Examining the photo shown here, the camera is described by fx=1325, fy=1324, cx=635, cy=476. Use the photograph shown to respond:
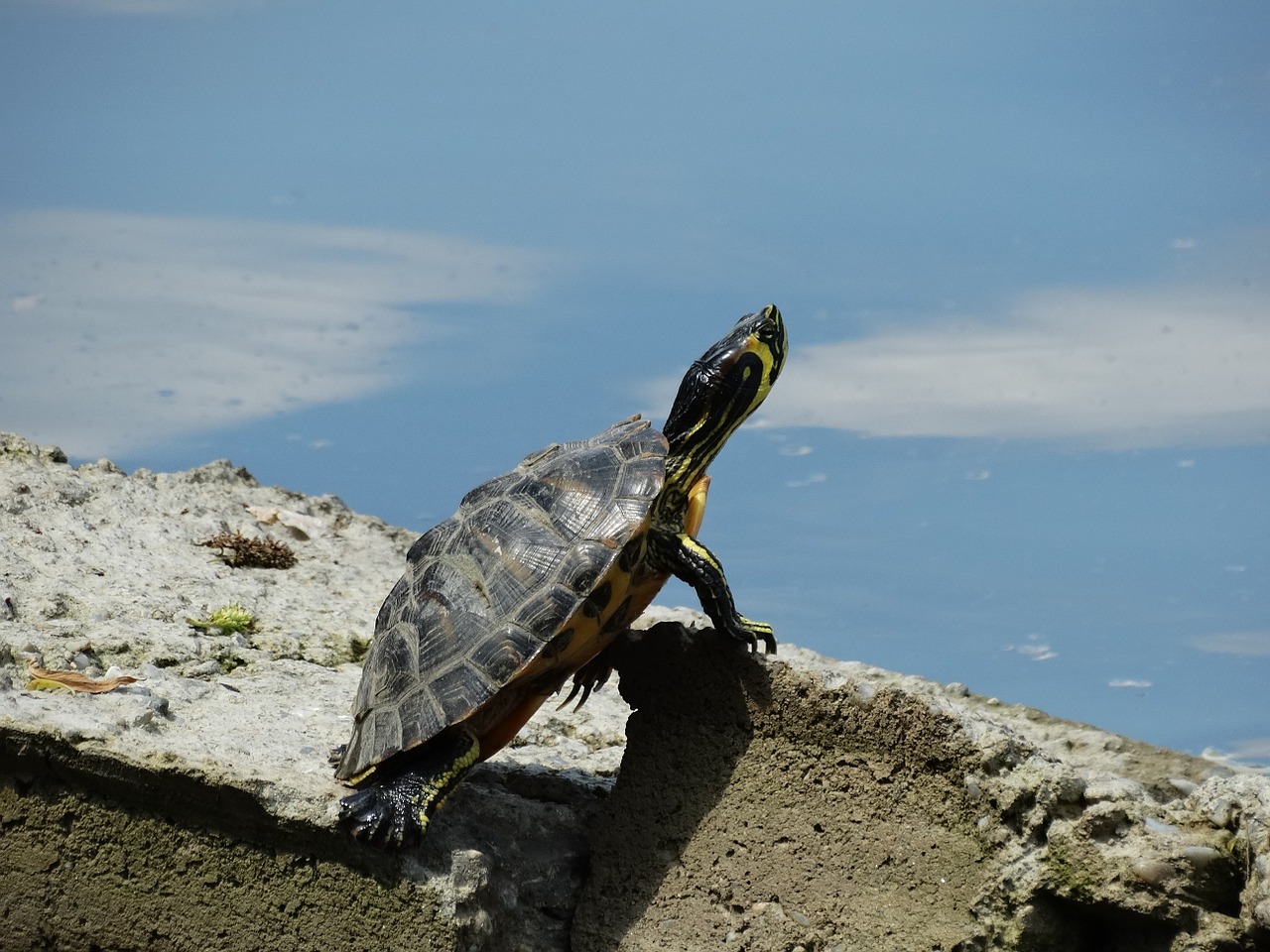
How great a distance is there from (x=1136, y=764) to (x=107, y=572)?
6.90 metres

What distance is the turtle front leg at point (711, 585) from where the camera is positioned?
557cm

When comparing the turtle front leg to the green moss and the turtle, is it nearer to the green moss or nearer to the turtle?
the turtle

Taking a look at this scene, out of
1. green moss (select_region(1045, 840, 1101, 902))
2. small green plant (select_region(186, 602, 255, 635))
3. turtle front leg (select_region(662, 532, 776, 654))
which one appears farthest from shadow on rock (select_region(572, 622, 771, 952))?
small green plant (select_region(186, 602, 255, 635))

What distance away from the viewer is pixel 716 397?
605 centimetres

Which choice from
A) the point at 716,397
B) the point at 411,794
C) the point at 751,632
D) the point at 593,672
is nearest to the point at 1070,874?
the point at 751,632

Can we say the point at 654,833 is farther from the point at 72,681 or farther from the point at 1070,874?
the point at 72,681

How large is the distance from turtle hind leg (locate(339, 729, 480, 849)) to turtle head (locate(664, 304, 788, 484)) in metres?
1.56

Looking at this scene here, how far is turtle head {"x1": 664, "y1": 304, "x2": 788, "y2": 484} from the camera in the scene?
237 inches

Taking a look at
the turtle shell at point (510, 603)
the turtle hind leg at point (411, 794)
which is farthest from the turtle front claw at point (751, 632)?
the turtle hind leg at point (411, 794)

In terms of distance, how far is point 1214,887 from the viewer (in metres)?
4.83

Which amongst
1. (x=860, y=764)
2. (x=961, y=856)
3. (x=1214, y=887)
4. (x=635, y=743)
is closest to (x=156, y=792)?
(x=635, y=743)

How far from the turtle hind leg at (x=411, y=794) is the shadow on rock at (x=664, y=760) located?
802mm

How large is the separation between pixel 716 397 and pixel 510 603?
4.50ft

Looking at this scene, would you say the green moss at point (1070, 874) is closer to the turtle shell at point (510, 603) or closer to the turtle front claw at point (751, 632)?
the turtle front claw at point (751, 632)
